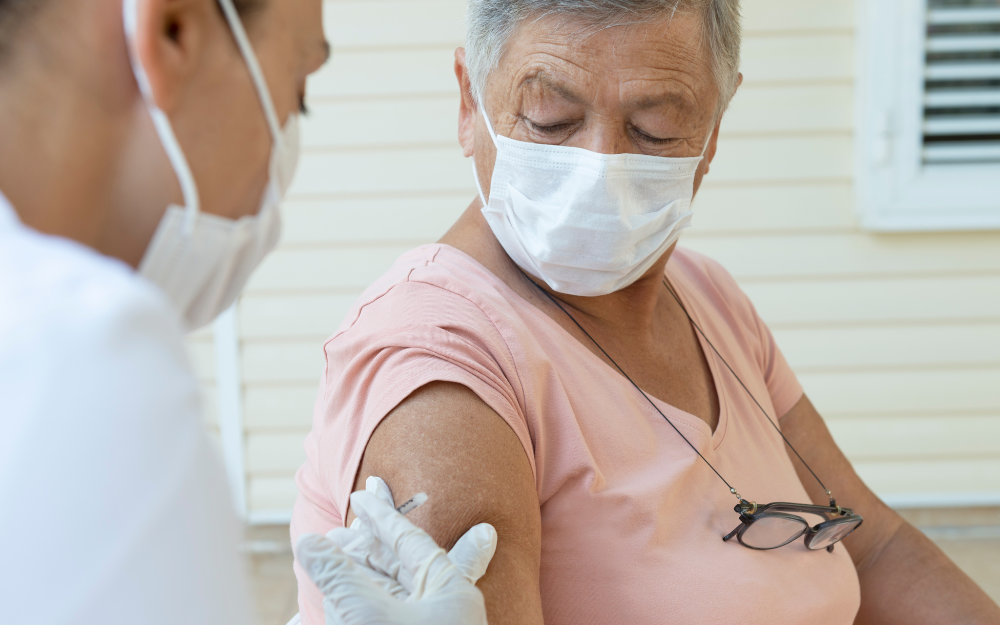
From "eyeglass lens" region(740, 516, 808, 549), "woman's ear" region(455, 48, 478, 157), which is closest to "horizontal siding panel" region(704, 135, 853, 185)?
"woman's ear" region(455, 48, 478, 157)

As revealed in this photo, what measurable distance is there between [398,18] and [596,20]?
2.13 meters

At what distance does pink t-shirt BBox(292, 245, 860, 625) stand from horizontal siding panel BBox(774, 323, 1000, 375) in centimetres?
210

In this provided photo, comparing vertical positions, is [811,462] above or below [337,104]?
below

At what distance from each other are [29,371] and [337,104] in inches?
112

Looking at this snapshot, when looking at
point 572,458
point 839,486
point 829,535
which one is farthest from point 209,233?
point 839,486

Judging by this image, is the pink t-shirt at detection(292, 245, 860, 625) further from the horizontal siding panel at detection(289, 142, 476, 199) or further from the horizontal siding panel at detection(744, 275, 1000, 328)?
the horizontal siding panel at detection(744, 275, 1000, 328)

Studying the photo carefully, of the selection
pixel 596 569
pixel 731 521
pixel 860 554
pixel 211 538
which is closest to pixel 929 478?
pixel 860 554

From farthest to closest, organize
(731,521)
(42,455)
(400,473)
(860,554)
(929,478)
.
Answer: (929,478), (860,554), (731,521), (400,473), (42,455)

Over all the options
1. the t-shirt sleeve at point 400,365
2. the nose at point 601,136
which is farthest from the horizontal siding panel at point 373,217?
the t-shirt sleeve at point 400,365

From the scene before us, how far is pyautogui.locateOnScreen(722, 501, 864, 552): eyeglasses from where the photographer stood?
116 centimetres

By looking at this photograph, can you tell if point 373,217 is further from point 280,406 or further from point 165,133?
point 165,133

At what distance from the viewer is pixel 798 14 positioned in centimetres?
307

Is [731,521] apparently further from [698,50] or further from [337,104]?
[337,104]

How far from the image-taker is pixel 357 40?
3.10 meters
